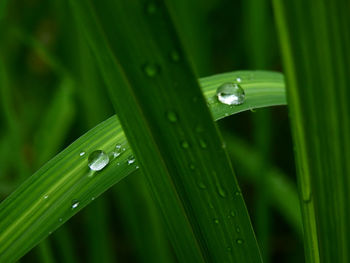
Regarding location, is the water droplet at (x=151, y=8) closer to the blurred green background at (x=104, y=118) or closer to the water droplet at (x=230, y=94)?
the water droplet at (x=230, y=94)

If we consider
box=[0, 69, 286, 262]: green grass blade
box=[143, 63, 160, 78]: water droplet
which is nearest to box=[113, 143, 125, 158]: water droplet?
box=[0, 69, 286, 262]: green grass blade

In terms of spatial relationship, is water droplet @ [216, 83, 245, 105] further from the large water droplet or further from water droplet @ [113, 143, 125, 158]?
the large water droplet

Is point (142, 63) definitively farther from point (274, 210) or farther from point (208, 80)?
point (274, 210)

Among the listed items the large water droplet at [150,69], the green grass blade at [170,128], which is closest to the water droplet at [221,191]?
the green grass blade at [170,128]

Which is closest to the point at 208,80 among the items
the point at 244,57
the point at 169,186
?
the point at 169,186

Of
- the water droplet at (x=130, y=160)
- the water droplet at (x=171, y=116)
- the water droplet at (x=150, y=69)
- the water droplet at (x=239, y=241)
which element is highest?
the water droplet at (x=130, y=160)
